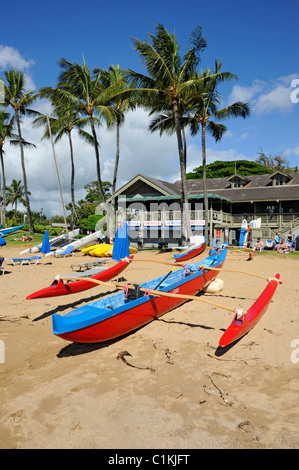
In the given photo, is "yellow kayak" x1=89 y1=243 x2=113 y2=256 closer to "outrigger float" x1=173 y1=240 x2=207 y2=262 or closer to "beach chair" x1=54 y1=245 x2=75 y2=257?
"beach chair" x1=54 y1=245 x2=75 y2=257

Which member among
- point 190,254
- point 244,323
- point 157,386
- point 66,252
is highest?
point 190,254

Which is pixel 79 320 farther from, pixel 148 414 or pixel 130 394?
pixel 148 414

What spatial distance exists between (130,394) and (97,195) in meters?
45.9

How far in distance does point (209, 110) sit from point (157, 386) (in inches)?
820

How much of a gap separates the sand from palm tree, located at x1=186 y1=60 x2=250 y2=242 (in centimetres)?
1499

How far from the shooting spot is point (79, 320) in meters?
5.47

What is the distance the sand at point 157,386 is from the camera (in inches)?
134

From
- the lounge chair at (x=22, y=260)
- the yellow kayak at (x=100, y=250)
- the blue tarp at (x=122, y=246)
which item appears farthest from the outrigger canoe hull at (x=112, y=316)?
the yellow kayak at (x=100, y=250)

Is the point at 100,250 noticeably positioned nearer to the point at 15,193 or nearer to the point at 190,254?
the point at 190,254

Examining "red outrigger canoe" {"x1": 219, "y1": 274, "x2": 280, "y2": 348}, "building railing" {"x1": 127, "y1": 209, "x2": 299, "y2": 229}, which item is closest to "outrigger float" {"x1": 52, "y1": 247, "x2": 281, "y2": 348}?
"red outrigger canoe" {"x1": 219, "y1": 274, "x2": 280, "y2": 348}

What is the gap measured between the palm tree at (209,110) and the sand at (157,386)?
14989mm

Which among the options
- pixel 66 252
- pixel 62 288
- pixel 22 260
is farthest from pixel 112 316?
pixel 66 252

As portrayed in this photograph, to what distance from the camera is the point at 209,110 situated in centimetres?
2136

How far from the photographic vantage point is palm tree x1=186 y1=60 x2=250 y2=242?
19163 mm
